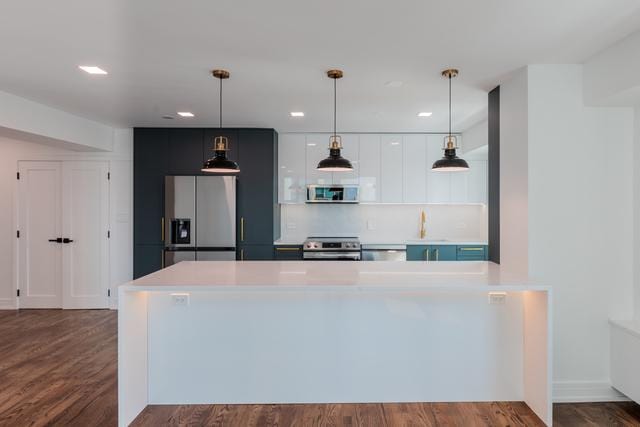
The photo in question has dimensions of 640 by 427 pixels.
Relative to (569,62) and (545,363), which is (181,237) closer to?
(545,363)

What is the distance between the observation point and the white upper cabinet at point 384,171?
18.6 feet

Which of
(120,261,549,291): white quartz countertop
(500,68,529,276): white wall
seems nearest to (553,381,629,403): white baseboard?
(500,68,529,276): white wall

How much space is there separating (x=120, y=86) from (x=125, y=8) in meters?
1.55

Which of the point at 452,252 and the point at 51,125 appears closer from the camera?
the point at 51,125

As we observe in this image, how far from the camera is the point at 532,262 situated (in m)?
2.99

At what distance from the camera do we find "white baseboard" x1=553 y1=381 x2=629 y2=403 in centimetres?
294

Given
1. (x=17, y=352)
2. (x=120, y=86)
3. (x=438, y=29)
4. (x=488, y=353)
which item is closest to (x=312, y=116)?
(x=120, y=86)

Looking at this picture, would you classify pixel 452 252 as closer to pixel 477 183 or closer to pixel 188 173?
pixel 477 183

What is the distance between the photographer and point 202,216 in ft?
16.5

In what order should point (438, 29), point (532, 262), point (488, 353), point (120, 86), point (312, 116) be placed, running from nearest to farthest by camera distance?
point (438, 29), point (488, 353), point (532, 262), point (120, 86), point (312, 116)

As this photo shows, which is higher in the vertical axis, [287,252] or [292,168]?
[292,168]

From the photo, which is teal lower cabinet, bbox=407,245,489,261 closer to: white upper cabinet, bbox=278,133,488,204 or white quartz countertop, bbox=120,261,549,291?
white upper cabinet, bbox=278,133,488,204

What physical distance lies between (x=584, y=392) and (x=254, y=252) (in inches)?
148

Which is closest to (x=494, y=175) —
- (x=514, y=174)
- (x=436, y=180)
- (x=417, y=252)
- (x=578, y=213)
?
(x=514, y=174)
